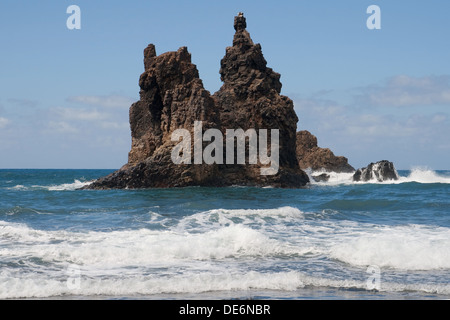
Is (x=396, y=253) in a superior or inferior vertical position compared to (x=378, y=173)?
inferior

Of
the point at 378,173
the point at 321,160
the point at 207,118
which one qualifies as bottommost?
the point at 378,173

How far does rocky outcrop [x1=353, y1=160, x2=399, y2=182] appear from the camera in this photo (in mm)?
47281

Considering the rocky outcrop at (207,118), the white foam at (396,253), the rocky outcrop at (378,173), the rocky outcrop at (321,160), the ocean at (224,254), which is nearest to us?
the ocean at (224,254)

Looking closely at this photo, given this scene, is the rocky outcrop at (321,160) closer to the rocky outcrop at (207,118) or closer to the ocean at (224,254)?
the rocky outcrop at (207,118)

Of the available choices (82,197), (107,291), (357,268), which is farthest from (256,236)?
(82,197)

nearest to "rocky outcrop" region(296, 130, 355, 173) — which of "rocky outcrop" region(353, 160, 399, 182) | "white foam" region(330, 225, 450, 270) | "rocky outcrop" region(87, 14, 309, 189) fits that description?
"rocky outcrop" region(353, 160, 399, 182)

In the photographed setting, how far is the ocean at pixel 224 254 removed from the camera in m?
9.25

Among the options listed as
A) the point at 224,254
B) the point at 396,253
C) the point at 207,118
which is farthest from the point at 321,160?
the point at 224,254

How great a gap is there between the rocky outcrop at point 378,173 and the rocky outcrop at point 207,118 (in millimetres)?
11188

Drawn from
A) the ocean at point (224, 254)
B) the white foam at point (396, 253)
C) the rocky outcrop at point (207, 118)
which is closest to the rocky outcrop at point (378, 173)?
the rocky outcrop at point (207, 118)

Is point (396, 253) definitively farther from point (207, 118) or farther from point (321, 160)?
point (321, 160)

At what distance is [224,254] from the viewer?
40.9 ft

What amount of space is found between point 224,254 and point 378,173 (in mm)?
37543
